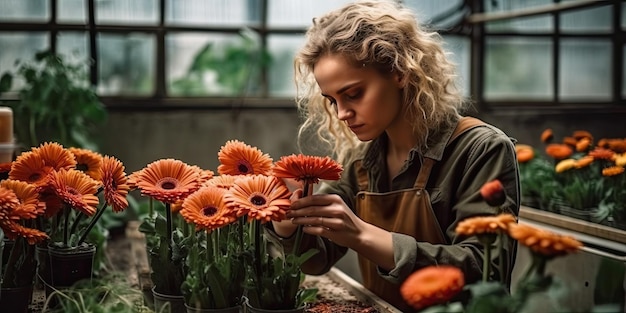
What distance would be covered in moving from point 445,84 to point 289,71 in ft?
7.35

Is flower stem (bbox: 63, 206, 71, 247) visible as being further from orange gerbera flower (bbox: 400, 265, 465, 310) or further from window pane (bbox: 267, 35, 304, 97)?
window pane (bbox: 267, 35, 304, 97)

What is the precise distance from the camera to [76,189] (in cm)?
140

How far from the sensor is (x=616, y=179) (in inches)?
95.3

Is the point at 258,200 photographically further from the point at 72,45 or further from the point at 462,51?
the point at 462,51

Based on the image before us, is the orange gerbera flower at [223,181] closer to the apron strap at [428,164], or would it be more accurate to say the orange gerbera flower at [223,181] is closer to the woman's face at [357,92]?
the woman's face at [357,92]

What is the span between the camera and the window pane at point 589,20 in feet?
12.0

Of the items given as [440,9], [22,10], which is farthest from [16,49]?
[440,9]

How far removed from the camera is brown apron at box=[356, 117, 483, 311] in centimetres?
170

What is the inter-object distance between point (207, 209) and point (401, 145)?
2.32ft

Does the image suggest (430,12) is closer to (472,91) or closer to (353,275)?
(472,91)

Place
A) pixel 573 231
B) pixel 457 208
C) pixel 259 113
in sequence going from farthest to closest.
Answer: pixel 259 113, pixel 573 231, pixel 457 208

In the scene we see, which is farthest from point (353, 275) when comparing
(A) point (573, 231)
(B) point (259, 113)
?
(B) point (259, 113)

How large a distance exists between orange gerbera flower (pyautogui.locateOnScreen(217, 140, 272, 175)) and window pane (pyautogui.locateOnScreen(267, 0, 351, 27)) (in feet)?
8.32

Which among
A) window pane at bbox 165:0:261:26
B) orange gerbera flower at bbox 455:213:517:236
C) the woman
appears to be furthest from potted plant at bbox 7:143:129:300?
window pane at bbox 165:0:261:26
